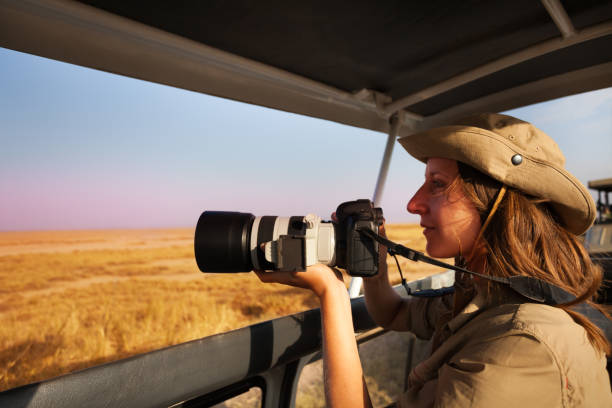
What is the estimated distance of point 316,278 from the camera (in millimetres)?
818

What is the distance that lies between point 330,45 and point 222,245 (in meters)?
0.90

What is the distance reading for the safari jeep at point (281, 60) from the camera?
0.96m

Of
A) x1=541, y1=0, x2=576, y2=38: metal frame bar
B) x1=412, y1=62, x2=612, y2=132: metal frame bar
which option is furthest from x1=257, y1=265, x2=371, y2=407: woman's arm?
x1=412, y1=62, x2=612, y2=132: metal frame bar

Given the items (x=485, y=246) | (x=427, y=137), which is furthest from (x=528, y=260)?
(x=427, y=137)

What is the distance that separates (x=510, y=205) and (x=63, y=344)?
3.76m

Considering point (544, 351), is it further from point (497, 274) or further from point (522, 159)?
point (522, 159)

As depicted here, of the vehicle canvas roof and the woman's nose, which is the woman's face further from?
the vehicle canvas roof

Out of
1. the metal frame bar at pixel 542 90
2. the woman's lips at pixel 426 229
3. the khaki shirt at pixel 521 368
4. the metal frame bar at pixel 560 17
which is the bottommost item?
the khaki shirt at pixel 521 368

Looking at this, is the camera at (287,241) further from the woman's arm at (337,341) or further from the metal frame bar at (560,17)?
the metal frame bar at (560,17)

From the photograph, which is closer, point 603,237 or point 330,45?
point 330,45

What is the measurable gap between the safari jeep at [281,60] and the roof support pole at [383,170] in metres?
0.27

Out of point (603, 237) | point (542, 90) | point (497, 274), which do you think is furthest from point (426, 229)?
point (603, 237)

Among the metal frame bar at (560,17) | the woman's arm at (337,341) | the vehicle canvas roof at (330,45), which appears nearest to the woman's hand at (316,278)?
the woman's arm at (337,341)

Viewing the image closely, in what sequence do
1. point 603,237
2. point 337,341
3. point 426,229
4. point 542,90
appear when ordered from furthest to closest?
point 603,237
point 542,90
point 426,229
point 337,341
